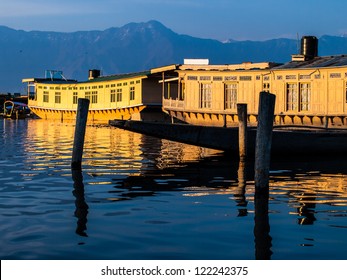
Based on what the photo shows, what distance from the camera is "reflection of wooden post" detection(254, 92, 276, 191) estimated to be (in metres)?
16.7

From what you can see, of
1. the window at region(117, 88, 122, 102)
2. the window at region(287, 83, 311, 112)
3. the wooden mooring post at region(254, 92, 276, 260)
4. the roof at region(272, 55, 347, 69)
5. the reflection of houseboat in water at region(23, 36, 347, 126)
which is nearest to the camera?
the wooden mooring post at region(254, 92, 276, 260)

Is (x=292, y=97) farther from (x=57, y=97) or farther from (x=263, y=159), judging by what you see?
(x=57, y=97)

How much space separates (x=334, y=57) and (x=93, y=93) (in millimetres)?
35910

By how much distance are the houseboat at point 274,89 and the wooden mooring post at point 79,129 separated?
21583 mm

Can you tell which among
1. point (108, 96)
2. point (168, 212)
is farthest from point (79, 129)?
point (108, 96)

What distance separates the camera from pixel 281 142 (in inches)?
1078

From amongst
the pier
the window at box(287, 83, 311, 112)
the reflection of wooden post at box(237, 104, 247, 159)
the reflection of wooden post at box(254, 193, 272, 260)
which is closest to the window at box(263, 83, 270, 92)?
the window at box(287, 83, 311, 112)

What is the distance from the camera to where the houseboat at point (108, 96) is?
6431 cm

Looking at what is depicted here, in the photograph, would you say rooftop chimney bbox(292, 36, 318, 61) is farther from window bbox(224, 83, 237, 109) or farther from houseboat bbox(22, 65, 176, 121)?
houseboat bbox(22, 65, 176, 121)

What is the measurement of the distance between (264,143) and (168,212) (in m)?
3.92

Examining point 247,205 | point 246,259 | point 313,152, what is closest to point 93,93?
point 313,152

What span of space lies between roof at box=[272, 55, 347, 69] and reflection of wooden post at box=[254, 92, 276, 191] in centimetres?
2568

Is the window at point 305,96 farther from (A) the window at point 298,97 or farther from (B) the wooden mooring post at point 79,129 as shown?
(B) the wooden mooring post at point 79,129
